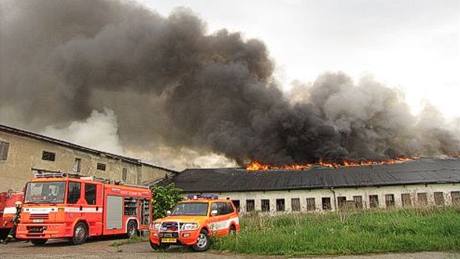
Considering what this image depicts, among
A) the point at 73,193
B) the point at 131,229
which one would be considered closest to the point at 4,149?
the point at 131,229

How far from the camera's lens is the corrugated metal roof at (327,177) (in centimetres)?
2905

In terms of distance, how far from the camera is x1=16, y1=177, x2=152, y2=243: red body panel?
12.9 metres

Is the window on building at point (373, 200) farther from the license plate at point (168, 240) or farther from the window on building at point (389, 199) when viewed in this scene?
the license plate at point (168, 240)

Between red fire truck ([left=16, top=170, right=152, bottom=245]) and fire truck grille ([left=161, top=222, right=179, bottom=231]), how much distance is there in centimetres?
417

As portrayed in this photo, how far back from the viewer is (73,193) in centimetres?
1380

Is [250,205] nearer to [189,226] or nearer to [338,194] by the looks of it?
[338,194]

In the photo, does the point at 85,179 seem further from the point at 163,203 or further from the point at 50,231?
the point at 163,203

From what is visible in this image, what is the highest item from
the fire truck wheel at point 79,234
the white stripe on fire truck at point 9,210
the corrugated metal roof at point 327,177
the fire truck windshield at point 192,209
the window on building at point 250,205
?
the corrugated metal roof at point 327,177

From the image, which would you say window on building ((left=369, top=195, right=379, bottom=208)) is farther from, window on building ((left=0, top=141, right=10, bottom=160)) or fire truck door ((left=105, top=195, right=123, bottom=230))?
window on building ((left=0, top=141, right=10, bottom=160))

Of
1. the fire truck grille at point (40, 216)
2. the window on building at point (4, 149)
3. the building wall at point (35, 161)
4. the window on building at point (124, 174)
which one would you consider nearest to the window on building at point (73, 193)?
the fire truck grille at point (40, 216)

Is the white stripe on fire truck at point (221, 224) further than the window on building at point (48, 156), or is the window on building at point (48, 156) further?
the window on building at point (48, 156)

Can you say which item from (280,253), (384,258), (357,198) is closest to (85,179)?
(280,253)

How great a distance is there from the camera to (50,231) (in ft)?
42.3

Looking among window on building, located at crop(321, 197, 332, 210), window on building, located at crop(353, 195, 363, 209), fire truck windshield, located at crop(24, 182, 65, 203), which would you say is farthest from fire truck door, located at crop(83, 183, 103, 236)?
window on building, located at crop(353, 195, 363, 209)
